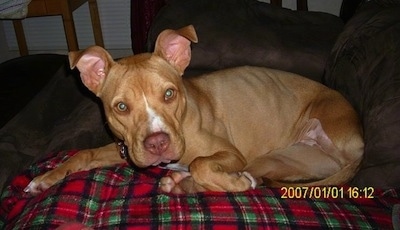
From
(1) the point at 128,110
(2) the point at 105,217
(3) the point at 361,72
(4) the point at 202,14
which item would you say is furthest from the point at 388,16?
(2) the point at 105,217

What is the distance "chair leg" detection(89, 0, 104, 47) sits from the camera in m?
6.95

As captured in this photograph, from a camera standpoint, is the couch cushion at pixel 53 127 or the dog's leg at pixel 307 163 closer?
the dog's leg at pixel 307 163

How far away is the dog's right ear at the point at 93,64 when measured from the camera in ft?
8.25

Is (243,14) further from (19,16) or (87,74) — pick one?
(19,16)

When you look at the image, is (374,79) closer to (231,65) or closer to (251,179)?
(251,179)

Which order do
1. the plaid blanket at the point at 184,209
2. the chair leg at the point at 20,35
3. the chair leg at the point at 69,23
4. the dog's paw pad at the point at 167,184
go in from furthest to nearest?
the chair leg at the point at 20,35, the chair leg at the point at 69,23, the dog's paw pad at the point at 167,184, the plaid blanket at the point at 184,209

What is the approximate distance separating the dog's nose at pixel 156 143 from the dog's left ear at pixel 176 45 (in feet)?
2.04

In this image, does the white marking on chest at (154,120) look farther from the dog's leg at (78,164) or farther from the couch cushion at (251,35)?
the couch cushion at (251,35)

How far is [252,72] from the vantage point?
11.2 feet

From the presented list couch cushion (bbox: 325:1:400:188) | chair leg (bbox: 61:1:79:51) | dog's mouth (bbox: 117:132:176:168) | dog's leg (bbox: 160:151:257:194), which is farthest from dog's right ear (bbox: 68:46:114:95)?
chair leg (bbox: 61:1:79:51)

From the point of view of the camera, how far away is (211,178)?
99.3 inches

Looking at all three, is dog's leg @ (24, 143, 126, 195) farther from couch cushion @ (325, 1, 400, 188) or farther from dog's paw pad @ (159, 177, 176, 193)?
couch cushion @ (325, 1, 400, 188)

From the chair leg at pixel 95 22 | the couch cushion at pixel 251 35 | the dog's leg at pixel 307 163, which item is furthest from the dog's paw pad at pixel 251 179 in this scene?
the chair leg at pixel 95 22

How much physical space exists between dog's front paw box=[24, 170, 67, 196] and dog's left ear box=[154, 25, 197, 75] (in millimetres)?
1082
